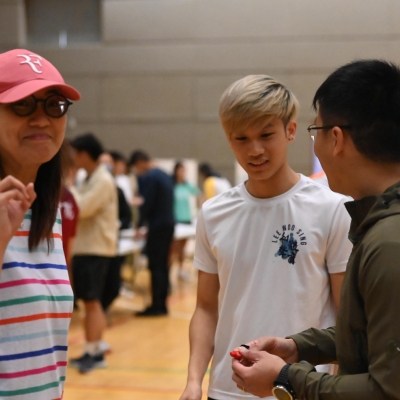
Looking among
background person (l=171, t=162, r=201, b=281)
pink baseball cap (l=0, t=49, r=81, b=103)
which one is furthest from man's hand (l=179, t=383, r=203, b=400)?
background person (l=171, t=162, r=201, b=281)

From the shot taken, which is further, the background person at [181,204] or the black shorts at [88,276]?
the background person at [181,204]

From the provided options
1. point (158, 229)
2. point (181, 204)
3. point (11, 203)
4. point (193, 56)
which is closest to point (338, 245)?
point (11, 203)

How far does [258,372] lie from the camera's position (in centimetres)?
156

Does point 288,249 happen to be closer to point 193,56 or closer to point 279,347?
point 279,347

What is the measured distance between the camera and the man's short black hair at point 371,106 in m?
1.37

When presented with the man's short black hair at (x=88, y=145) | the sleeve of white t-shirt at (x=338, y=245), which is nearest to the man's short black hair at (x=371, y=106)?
the sleeve of white t-shirt at (x=338, y=245)

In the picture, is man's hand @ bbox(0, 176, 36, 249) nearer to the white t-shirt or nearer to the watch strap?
the watch strap

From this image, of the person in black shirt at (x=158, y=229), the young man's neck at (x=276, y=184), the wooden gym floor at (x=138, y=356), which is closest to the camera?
the young man's neck at (x=276, y=184)

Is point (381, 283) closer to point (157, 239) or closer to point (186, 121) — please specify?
point (157, 239)

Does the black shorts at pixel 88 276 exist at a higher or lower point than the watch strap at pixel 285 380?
Result: lower

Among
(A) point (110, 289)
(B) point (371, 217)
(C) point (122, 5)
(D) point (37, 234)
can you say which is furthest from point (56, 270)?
(C) point (122, 5)

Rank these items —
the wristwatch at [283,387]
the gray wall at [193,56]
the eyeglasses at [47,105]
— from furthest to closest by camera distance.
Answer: the gray wall at [193,56] → the eyeglasses at [47,105] → the wristwatch at [283,387]

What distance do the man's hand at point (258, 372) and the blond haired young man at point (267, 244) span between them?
41 cm

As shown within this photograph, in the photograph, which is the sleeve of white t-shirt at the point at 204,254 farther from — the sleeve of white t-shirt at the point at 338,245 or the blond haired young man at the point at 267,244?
the sleeve of white t-shirt at the point at 338,245
